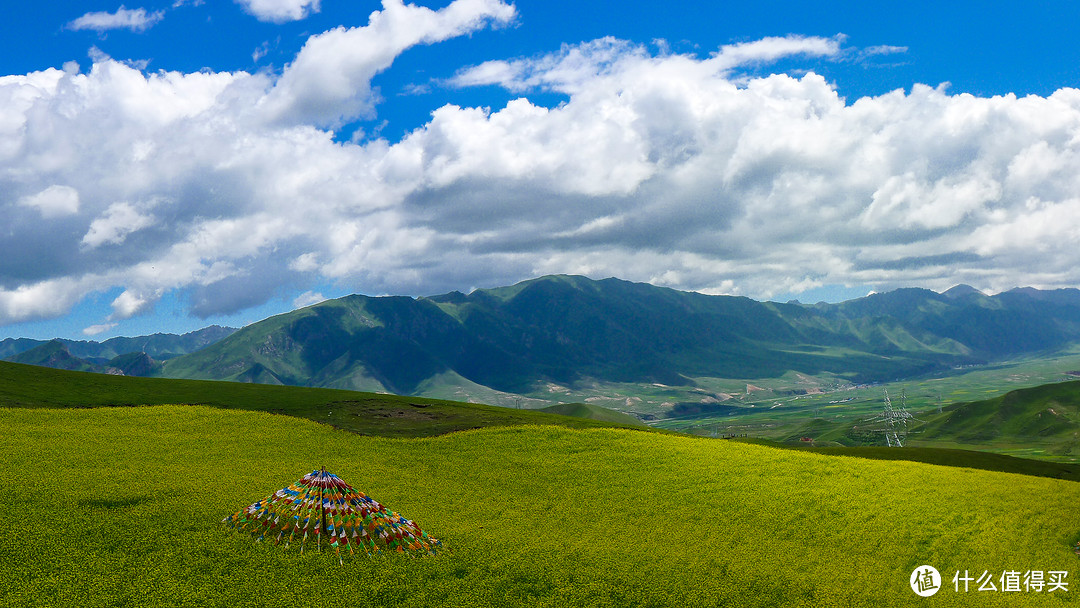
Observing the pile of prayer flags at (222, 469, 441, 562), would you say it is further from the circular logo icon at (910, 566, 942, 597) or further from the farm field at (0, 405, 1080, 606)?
the circular logo icon at (910, 566, 942, 597)

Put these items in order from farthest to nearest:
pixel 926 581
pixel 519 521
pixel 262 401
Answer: pixel 262 401, pixel 519 521, pixel 926 581

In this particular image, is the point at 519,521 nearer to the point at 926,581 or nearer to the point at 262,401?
the point at 926,581

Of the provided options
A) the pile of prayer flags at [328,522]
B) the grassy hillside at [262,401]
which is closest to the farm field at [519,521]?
the pile of prayer flags at [328,522]

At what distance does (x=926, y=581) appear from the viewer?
34750 millimetres

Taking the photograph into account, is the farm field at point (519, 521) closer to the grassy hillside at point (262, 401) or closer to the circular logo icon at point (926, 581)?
the circular logo icon at point (926, 581)

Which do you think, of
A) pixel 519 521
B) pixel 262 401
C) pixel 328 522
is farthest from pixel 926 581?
pixel 262 401

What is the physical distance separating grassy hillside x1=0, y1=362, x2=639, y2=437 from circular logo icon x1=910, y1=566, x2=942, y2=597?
201 feet

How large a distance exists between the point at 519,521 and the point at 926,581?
2236cm

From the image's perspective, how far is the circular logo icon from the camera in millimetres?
33719

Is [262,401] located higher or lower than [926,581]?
higher

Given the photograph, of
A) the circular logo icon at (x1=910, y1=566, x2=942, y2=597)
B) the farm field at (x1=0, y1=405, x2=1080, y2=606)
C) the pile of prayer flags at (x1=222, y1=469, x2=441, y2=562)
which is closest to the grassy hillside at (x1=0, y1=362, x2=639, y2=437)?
the farm field at (x1=0, y1=405, x2=1080, y2=606)

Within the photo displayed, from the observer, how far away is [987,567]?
3625cm

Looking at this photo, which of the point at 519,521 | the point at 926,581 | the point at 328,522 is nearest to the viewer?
the point at 328,522

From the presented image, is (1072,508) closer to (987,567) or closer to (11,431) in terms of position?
(987,567)
